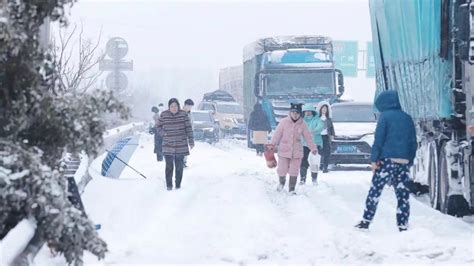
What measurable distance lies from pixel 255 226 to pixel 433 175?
3.64m

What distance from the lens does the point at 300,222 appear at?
10.8 meters

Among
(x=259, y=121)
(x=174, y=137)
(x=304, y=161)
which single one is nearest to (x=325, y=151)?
(x=304, y=161)

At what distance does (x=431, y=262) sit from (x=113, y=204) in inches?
221

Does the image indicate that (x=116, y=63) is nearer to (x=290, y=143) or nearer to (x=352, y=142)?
(x=352, y=142)

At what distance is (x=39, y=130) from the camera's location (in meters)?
5.80

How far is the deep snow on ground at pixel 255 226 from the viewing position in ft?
26.8

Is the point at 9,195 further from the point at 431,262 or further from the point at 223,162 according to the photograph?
the point at 223,162

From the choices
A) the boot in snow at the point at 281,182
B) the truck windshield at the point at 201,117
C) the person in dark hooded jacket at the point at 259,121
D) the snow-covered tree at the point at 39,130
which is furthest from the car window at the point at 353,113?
the truck windshield at the point at 201,117

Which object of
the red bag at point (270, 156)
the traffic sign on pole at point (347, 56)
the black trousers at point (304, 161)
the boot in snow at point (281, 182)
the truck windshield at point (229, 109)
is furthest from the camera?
the traffic sign on pole at point (347, 56)

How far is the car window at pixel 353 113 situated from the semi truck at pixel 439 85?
23.4 feet

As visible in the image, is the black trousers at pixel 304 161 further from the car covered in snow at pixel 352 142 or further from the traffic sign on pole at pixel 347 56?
the traffic sign on pole at pixel 347 56

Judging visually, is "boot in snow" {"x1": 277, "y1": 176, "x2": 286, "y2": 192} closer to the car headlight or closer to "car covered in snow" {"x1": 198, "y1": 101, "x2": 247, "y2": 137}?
the car headlight

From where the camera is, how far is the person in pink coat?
1467cm

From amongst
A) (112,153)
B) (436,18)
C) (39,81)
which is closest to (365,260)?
(39,81)
